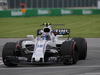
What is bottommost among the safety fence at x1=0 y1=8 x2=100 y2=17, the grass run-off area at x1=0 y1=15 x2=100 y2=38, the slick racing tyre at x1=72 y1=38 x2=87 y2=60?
the grass run-off area at x1=0 y1=15 x2=100 y2=38

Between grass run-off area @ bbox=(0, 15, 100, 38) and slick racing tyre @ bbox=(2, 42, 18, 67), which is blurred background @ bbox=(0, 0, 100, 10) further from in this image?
slick racing tyre @ bbox=(2, 42, 18, 67)

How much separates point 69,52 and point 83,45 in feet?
6.37

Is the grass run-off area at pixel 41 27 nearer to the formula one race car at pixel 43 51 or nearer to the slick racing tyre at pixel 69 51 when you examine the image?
the formula one race car at pixel 43 51

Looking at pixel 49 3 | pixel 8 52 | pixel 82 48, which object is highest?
pixel 49 3

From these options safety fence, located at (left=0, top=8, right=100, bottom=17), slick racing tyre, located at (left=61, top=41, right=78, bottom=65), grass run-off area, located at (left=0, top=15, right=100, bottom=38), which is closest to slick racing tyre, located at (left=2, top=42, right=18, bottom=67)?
slick racing tyre, located at (left=61, top=41, right=78, bottom=65)

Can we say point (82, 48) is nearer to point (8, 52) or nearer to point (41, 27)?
point (8, 52)

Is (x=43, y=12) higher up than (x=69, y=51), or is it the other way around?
(x=69, y=51)

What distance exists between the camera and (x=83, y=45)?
43.0 ft

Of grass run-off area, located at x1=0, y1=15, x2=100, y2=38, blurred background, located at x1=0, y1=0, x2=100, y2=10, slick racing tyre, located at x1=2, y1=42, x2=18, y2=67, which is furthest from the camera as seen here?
blurred background, located at x1=0, y1=0, x2=100, y2=10

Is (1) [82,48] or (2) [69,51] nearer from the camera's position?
(2) [69,51]

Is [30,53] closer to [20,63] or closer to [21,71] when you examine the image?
[20,63]

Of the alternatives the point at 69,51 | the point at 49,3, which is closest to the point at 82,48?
the point at 69,51

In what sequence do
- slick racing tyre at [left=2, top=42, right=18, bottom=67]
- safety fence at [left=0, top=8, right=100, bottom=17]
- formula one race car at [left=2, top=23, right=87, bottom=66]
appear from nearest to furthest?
formula one race car at [left=2, top=23, right=87, bottom=66] → slick racing tyre at [left=2, top=42, right=18, bottom=67] → safety fence at [left=0, top=8, right=100, bottom=17]

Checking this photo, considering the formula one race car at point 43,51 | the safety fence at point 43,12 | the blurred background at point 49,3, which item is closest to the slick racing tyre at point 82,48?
the formula one race car at point 43,51
